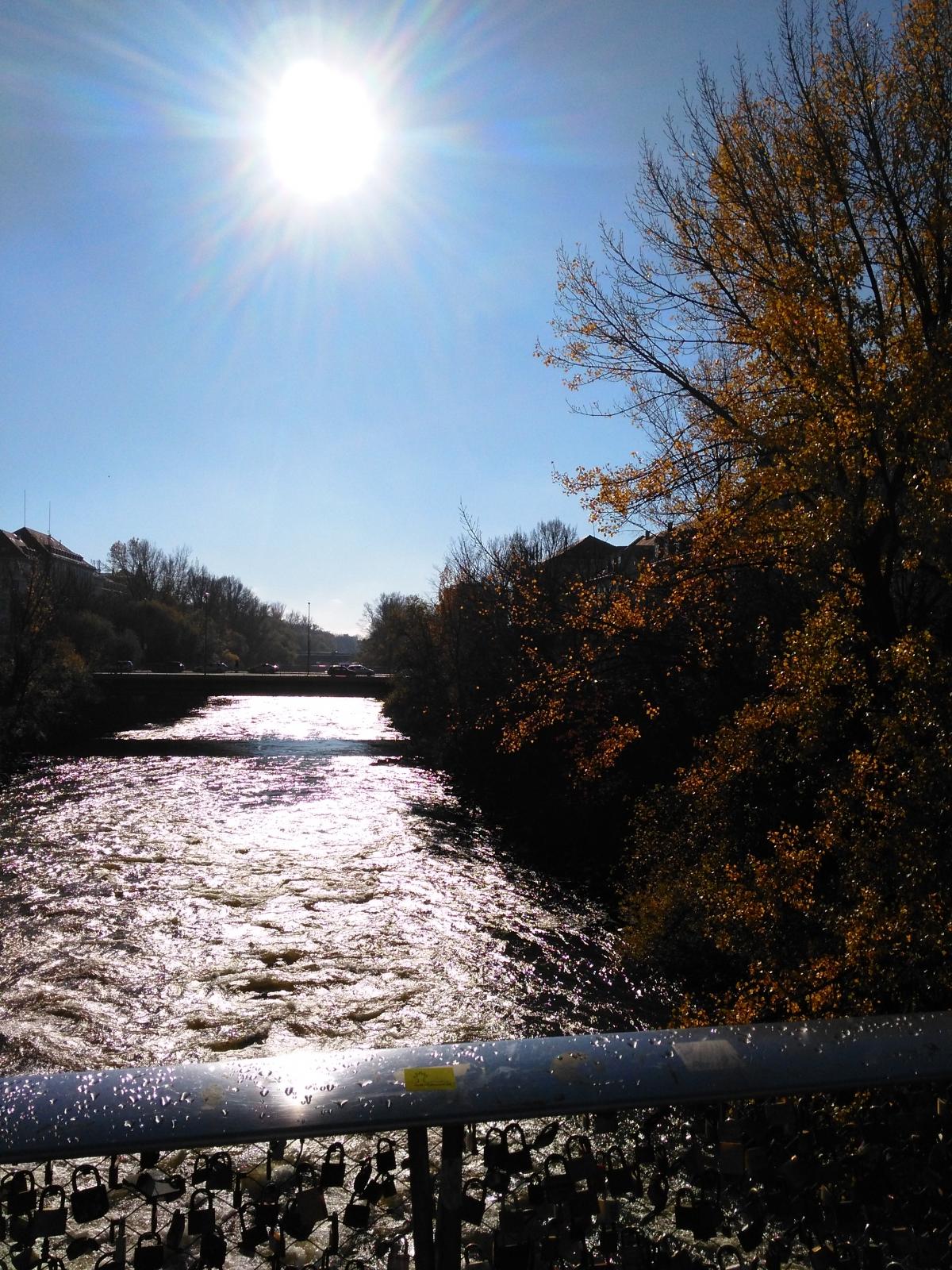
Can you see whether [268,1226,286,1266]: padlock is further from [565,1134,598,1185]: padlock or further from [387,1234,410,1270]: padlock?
[565,1134,598,1185]: padlock

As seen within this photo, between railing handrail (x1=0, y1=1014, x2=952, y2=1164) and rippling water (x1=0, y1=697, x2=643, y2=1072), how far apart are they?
26.9 ft

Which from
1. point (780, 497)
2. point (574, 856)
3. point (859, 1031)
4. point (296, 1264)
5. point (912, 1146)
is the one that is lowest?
point (574, 856)

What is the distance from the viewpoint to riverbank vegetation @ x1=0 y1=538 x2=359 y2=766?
117ft

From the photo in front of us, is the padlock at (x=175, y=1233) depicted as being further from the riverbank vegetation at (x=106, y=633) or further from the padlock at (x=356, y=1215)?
the riverbank vegetation at (x=106, y=633)

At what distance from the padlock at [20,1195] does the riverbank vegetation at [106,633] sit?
31.0m

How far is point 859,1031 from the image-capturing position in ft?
6.51

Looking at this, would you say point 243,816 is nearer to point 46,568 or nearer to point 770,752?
point 770,752

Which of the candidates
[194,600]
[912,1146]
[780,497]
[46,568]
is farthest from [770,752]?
[194,600]

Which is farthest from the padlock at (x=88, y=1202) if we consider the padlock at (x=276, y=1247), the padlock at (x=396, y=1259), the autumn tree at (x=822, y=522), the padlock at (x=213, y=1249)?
the autumn tree at (x=822, y=522)

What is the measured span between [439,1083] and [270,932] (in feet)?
40.5

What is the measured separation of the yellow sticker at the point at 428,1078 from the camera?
67.7 inches

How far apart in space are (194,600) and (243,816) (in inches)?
3872

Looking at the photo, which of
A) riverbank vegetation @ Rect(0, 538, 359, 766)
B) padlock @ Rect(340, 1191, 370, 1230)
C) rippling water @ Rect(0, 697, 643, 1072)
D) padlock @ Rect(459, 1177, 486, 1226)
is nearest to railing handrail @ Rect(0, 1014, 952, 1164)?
padlock @ Rect(459, 1177, 486, 1226)

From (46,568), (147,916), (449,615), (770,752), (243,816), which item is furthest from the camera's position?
(46,568)
